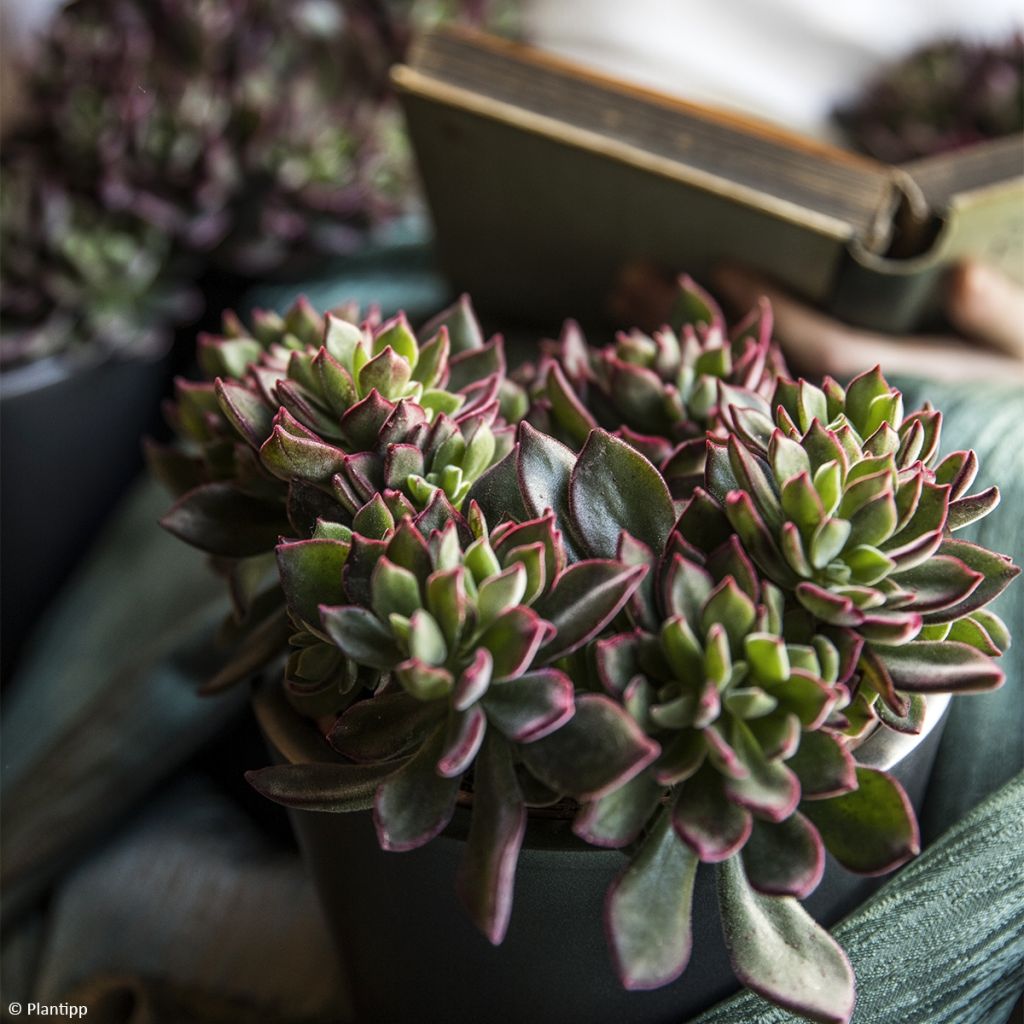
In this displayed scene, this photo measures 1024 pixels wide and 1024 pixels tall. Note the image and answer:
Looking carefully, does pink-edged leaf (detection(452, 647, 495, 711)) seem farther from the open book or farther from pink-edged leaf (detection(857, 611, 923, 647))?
the open book

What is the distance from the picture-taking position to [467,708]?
0.31 m

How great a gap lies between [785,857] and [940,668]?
7cm

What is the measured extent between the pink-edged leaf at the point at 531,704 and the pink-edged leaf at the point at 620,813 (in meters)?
0.02

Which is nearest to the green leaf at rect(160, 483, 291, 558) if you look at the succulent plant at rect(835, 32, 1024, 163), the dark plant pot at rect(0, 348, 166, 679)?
the dark plant pot at rect(0, 348, 166, 679)

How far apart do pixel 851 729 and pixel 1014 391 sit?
0.30 meters

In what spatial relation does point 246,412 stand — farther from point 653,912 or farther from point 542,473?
point 653,912

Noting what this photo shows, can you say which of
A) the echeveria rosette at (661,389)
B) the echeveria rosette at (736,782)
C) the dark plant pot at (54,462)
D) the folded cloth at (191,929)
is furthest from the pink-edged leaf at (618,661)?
the dark plant pot at (54,462)

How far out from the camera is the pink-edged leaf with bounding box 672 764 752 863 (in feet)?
0.99

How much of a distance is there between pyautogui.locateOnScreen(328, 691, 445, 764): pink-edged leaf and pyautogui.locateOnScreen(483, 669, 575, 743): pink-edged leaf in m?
0.03

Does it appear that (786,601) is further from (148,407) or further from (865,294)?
(148,407)

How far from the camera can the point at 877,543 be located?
330 millimetres

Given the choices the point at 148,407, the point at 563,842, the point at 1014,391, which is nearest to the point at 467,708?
the point at 563,842

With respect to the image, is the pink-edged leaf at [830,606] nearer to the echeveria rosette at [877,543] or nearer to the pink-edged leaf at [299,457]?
the echeveria rosette at [877,543]

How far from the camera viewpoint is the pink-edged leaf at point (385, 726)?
343 millimetres
